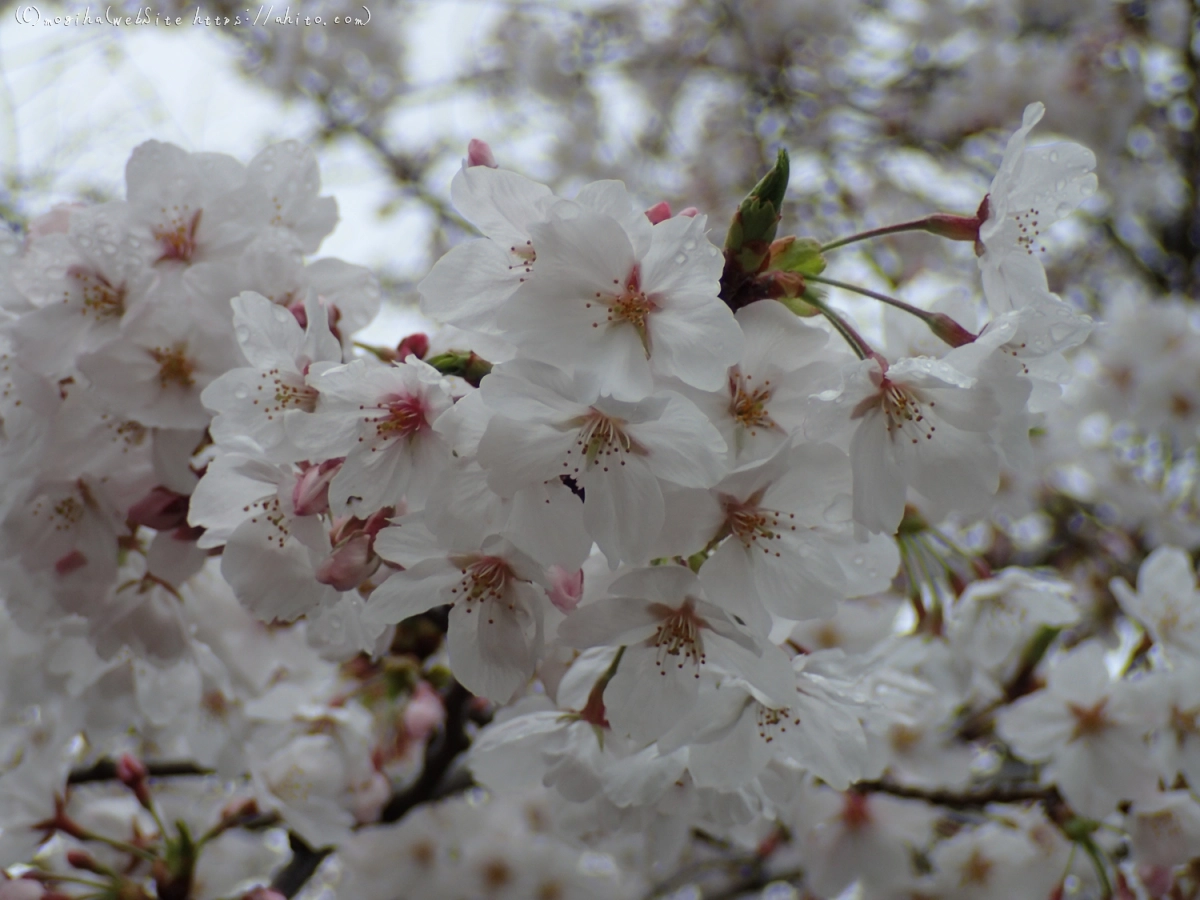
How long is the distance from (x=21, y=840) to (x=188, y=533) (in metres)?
0.92

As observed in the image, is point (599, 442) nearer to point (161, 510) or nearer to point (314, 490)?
point (314, 490)

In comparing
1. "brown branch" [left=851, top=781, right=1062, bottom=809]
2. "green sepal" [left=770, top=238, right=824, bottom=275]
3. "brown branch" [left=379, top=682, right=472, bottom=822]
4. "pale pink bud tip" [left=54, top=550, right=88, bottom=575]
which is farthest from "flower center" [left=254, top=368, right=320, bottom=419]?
"brown branch" [left=851, top=781, right=1062, bottom=809]

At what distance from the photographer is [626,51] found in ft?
18.1

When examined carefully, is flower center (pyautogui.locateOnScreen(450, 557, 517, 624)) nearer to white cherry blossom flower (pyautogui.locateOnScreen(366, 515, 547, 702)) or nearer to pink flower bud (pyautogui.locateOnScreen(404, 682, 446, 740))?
white cherry blossom flower (pyautogui.locateOnScreen(366, 515, 547, 702))

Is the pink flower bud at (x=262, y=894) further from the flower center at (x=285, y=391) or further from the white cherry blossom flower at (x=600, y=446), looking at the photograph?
the white cherry blossom flower at (x=600, y=446)

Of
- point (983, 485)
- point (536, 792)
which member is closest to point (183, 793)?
point (536, 792)

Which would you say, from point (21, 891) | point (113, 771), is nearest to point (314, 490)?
point (21, 891)

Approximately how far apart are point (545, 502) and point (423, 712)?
4.11 ft

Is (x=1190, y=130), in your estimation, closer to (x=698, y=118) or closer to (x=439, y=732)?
(x=698, y=118)

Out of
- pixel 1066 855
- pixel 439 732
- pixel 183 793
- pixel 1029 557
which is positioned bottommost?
pixel 1029 557

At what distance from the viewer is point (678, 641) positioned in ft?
3.38

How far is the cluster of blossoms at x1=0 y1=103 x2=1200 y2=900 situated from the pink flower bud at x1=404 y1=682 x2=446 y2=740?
21 cm

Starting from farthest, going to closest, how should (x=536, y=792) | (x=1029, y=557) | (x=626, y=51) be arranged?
(x=626, y=51)
(x=1029, y=557)
(x=536, y=792)

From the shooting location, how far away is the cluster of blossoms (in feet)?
3.00
